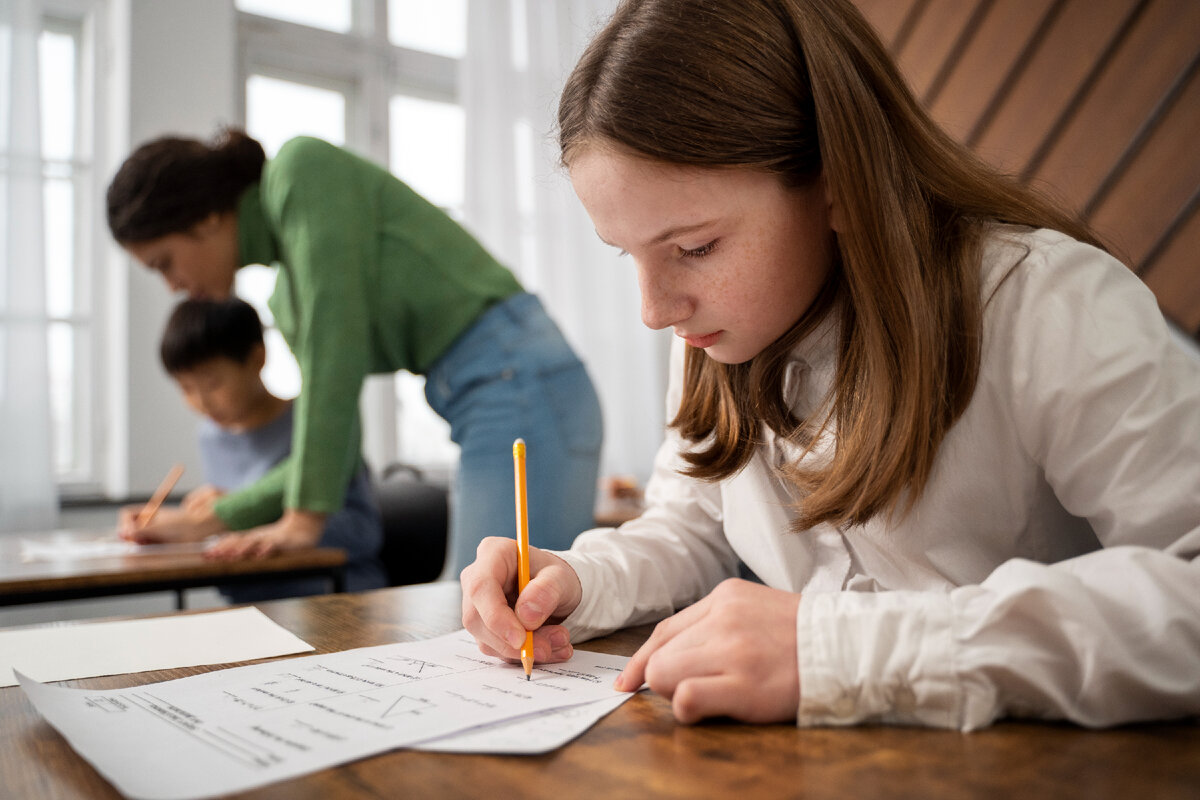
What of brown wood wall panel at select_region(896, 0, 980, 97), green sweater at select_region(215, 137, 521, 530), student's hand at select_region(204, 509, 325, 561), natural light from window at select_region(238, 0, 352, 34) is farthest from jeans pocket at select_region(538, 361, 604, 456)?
natural light from window at select_region(238, 0, 352, 34)

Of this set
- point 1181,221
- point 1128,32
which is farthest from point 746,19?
point 1128,32

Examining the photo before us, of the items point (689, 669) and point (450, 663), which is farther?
point (450, 663)

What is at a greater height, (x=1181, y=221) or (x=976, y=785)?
(x=1181, y=221)

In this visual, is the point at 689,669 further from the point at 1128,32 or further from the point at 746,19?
the point at 1128,32

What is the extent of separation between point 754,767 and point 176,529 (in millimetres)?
1906

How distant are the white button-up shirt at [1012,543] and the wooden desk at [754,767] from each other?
1.2 inches

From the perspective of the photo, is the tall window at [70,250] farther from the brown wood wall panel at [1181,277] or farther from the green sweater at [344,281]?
the brown wood wall panel at [1181,277]

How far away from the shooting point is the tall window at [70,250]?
3.33 m

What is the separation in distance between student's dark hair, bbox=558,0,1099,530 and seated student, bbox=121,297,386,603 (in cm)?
157

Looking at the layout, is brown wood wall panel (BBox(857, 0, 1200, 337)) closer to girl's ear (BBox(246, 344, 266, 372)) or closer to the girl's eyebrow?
the girl's eyebrow

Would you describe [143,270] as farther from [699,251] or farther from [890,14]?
[699,251]

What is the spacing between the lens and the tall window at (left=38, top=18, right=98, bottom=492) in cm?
333

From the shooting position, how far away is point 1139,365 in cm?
63

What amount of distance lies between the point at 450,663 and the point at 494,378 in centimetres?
96
